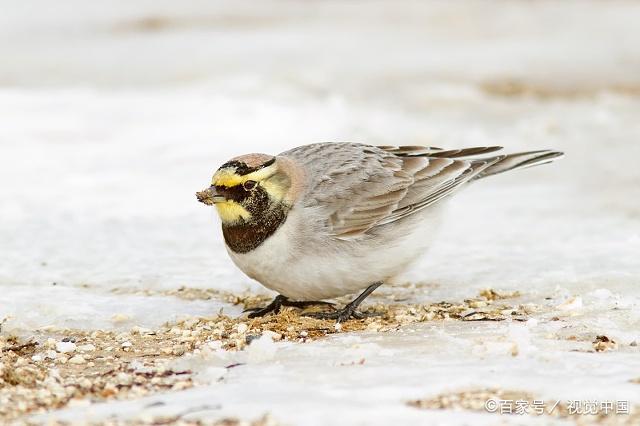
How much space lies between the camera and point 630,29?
15.1 meters

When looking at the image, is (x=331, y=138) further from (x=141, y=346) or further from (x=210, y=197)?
(x=141, y=346)

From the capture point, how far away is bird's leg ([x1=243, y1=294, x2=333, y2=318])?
6445mm

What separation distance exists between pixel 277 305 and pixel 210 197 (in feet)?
2.96

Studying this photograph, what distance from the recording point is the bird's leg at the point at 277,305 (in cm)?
645

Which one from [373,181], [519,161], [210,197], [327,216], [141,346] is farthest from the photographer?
[519,161]

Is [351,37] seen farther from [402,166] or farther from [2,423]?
[2,423]

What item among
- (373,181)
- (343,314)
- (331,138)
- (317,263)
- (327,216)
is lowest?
(343,314)

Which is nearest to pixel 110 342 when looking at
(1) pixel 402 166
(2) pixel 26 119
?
(1) pixel 402 166

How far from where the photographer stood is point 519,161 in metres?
7.29

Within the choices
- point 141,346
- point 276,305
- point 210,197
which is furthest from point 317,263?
point 141,346

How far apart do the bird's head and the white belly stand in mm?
160

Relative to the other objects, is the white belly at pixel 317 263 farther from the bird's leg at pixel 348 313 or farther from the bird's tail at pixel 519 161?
the bird's tail at pixel 519 161

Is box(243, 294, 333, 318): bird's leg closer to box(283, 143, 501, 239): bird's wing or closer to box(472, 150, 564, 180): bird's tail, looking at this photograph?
box(283, 143, 501, 239): bird's wing

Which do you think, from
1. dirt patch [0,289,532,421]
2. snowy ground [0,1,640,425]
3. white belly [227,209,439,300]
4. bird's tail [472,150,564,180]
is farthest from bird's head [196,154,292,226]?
bird's tail [472,150,564,180]
